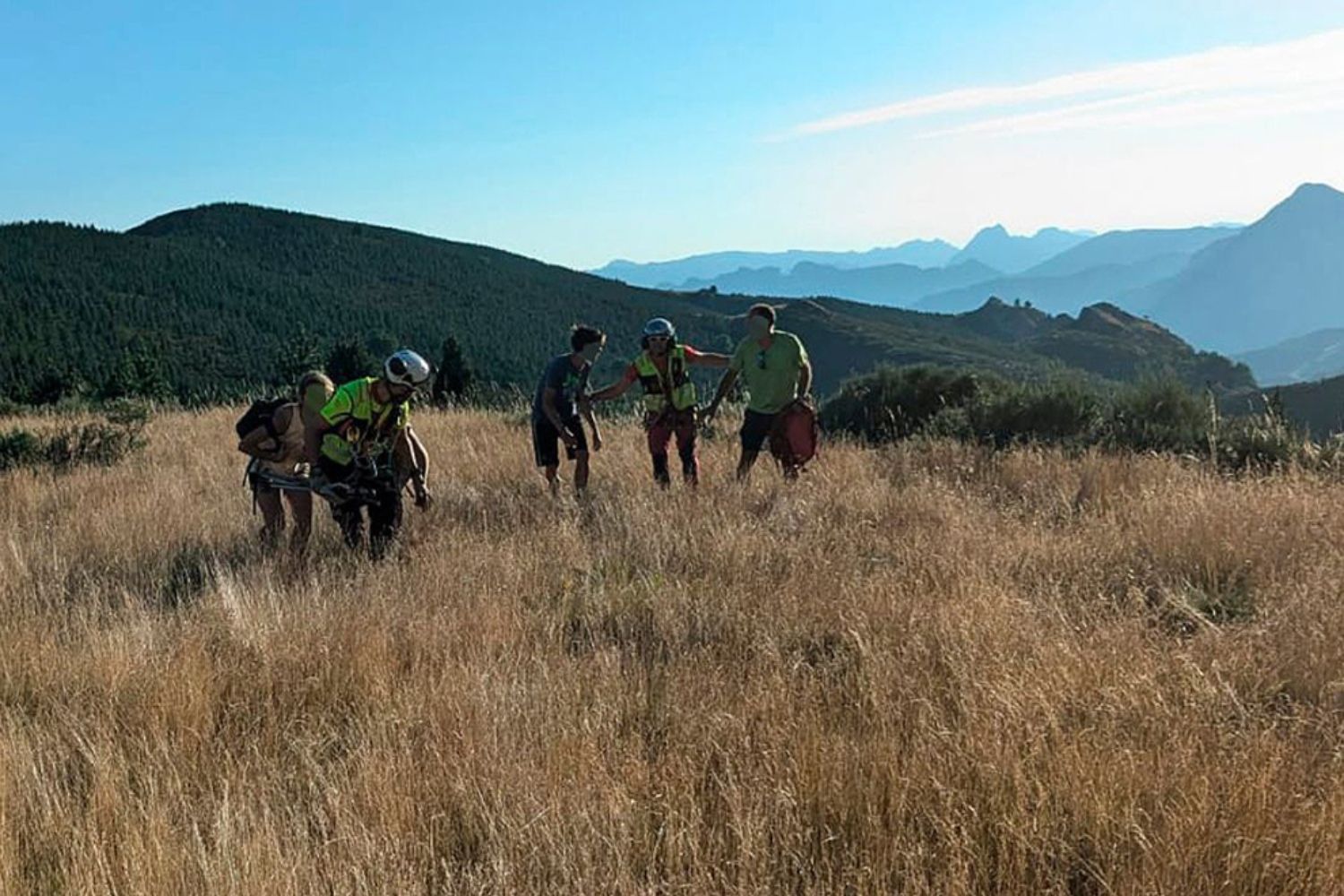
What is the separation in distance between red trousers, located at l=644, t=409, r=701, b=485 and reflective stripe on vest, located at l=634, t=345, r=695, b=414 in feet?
0.23

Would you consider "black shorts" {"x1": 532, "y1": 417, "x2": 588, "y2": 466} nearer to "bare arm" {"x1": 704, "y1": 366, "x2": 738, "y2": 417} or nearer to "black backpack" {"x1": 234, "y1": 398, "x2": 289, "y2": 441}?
"bare arm" {"x1": 704, "y1": 366, "x2": 738, "y2": 417}

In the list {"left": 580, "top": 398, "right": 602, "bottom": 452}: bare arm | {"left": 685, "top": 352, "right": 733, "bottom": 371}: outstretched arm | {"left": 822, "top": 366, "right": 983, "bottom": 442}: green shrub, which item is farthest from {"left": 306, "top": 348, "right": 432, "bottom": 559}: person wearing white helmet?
{"left": 822, "top": 366, "right": 983, "bottom": 442}: green shrub

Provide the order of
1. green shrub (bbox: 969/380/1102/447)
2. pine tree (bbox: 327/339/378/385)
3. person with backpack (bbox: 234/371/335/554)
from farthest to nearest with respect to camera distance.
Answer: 1. pine tree (bbox: 327/339/378/385)
2. green shrub (bbox: 969/380/1102/447)
3. person with backpack (bbox: 234/371/335/554)

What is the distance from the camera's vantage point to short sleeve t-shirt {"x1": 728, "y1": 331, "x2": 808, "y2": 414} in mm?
7715

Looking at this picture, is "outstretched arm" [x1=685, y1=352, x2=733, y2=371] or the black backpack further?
"outstretched arm" [x1=685, y1=352, x2=733, y2=371]

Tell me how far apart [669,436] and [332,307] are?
10344 centimetres

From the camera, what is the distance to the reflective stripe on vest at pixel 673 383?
7.55 m

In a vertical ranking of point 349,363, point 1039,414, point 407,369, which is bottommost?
point 1039,414

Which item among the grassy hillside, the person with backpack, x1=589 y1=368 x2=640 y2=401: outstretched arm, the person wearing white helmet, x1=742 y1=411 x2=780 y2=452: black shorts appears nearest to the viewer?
the person wearing white helmet

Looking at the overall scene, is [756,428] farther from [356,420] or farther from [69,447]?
[69,447]

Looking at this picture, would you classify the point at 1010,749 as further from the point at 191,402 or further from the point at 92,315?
the point at 92,315

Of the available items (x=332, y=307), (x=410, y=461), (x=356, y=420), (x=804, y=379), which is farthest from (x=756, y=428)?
(x=332, y=307)

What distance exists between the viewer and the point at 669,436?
25.2 ft

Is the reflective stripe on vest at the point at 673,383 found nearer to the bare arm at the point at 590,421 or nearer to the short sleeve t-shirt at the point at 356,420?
the bare arm at the point at 590,421
